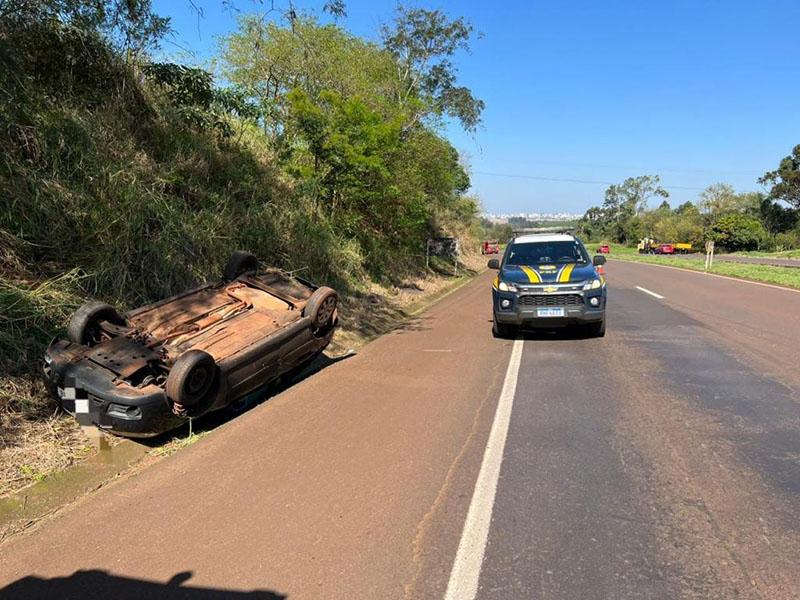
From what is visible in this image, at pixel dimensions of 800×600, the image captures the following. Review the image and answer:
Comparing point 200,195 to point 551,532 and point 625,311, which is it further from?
point 625,311

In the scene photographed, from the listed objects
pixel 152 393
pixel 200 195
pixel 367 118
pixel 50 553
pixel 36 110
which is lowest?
pixel 50 553

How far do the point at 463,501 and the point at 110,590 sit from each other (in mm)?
2141

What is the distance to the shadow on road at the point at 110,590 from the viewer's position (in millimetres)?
2986

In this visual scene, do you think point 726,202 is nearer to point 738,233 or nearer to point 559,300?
point 738,233

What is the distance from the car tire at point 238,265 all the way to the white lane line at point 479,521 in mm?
3800

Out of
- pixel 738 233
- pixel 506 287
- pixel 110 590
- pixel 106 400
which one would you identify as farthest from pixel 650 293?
pixel 738 233

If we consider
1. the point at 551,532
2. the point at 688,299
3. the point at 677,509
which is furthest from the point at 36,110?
the point at 688,299

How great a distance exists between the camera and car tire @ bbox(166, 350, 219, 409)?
15.9ft

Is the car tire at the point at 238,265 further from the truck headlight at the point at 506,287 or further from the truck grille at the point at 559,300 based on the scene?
the truck grille at the point at 559,300

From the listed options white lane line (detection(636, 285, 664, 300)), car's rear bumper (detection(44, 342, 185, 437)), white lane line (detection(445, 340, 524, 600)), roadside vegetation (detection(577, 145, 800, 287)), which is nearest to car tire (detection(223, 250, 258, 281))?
car's rear bumper (detection(44, 342, 185, 437))

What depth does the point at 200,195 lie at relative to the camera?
9.99 meters

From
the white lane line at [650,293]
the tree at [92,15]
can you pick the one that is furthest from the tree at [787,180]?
the tree at [92,15]

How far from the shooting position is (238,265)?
7.57 metres

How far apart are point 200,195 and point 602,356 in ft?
23.1
